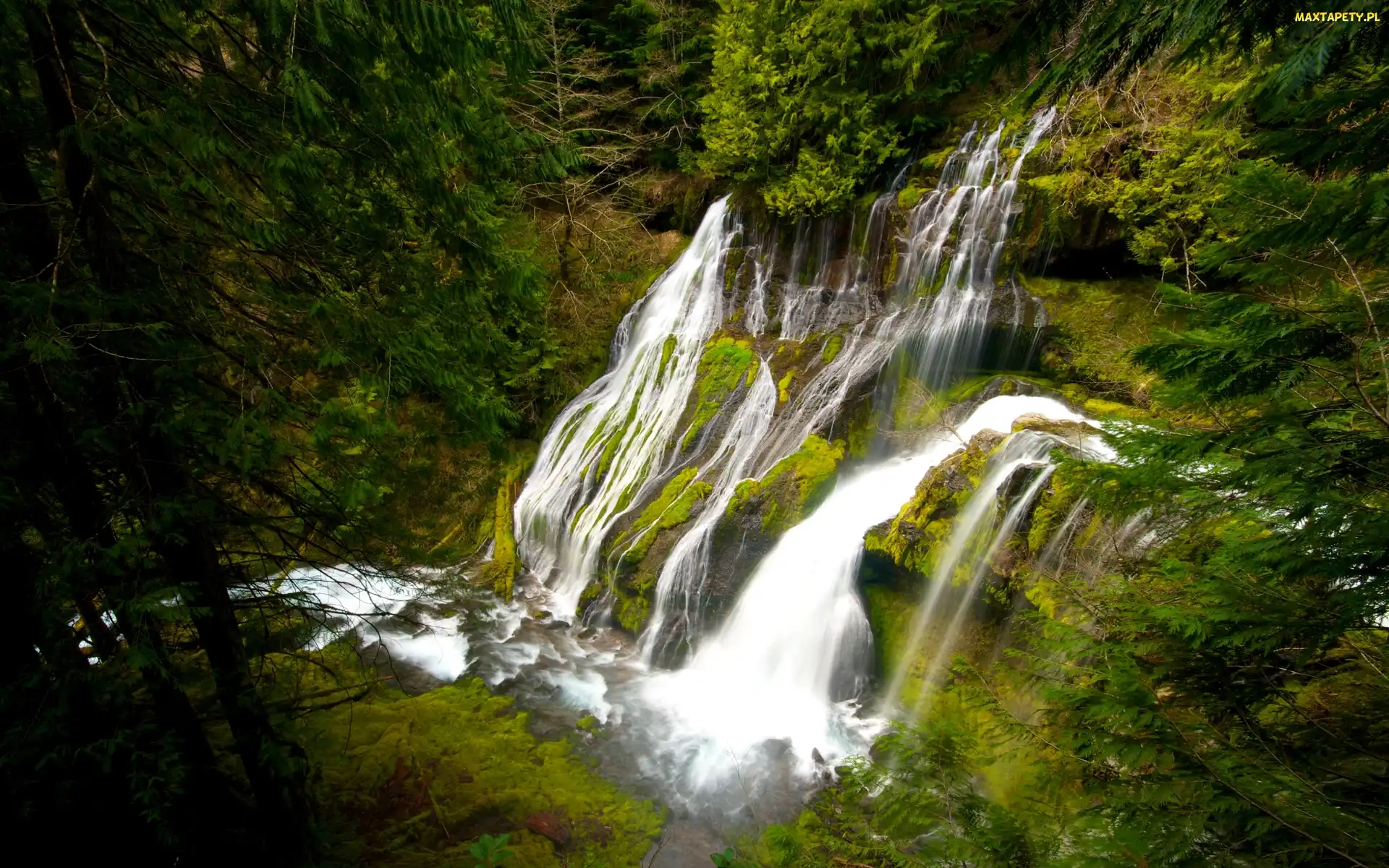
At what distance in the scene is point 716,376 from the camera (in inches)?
421

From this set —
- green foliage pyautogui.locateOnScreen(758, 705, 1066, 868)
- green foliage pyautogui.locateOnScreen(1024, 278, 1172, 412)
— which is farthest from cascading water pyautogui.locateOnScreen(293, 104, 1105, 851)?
green foliage pyautogui.locateOnScreen(758, 705, 1066, 868)

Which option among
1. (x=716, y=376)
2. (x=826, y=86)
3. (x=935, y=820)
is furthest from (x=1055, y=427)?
(x=826, y=86)

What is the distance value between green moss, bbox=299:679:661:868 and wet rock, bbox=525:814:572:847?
6 centimetres

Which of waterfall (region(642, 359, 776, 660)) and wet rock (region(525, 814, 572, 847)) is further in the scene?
waterfall (region(642, 359, 776, 660))

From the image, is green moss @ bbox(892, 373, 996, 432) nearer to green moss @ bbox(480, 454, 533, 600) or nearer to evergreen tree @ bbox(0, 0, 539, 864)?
green moss @ bbox(480, 454, 533, 600)

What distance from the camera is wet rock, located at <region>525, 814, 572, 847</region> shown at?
14.0 ft

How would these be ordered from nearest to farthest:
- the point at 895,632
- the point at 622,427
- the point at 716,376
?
1. the point at 895,632
2. the point at 716,376
3. the point at 622,427

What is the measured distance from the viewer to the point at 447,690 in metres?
6.27

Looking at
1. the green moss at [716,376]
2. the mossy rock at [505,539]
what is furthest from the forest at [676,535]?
the green moss at [716,376]

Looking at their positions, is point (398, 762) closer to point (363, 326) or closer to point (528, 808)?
point (528, 808)

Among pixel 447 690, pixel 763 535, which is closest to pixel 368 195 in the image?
pixel 447 690

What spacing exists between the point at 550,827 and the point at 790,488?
517 cm

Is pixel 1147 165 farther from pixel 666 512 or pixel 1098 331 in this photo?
pixel 666 512

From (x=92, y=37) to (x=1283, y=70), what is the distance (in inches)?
150
